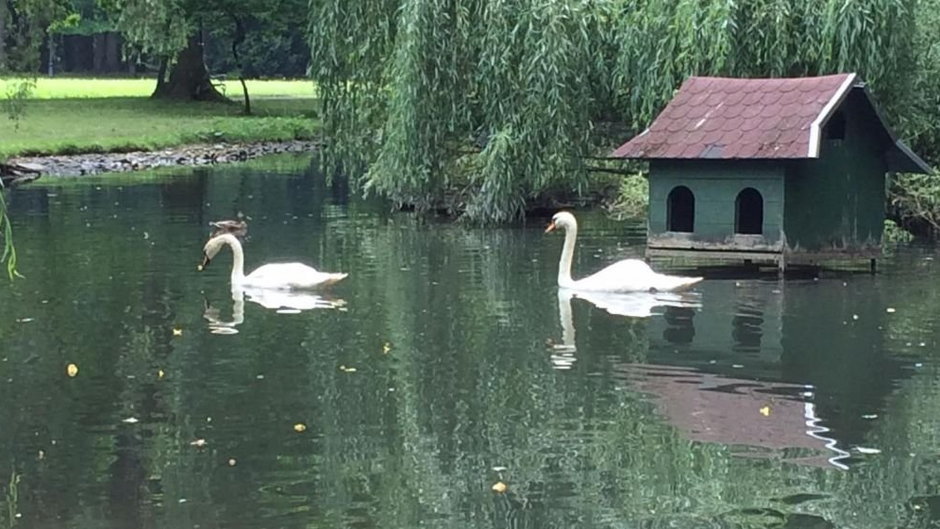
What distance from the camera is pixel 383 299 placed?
15.6 meters

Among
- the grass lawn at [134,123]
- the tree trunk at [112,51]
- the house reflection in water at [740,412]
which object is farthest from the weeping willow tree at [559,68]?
the tree trunk at [112,51]

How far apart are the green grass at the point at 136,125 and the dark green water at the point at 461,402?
18.6 metres

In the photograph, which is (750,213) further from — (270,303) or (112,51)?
(112,51)

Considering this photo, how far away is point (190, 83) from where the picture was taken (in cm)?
5200

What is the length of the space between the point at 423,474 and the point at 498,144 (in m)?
13.7

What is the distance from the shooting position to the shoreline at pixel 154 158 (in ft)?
110

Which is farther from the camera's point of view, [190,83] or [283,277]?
[190,83]

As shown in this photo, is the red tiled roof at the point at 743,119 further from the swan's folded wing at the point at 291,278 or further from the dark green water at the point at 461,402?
the swan's folded wing at the point at 291,278

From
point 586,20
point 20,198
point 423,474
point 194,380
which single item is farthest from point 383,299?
point 20,198

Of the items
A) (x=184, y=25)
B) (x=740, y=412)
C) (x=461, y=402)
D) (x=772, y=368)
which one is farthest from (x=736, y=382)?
(x=184, y=25)

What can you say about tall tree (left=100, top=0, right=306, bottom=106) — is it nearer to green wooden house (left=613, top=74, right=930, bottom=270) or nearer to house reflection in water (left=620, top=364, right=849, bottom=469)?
green wooden house (left=613, top=74, right=930, bottom=270)

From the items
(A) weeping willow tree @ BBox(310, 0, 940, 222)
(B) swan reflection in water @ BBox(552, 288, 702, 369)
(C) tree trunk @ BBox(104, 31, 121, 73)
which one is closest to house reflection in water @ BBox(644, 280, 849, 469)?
(B) swan reflection in water @ BBox(552, 288, 702, 369)

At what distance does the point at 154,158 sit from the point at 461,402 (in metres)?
26.9

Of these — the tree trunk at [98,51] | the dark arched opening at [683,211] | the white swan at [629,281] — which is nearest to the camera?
the white swan at [629,281]
